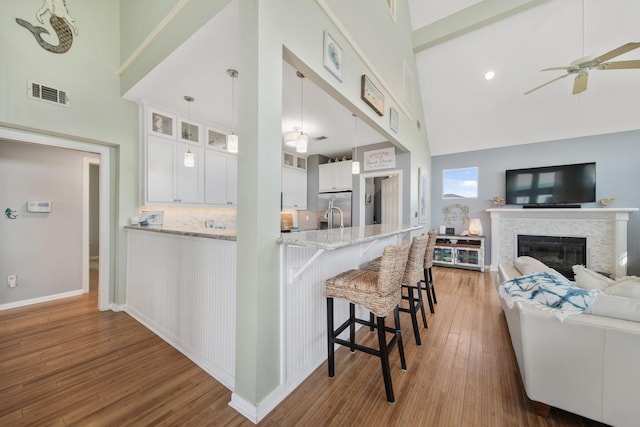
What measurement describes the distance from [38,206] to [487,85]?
290 inches

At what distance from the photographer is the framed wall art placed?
267cm

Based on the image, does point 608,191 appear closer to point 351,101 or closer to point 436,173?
point 436,173

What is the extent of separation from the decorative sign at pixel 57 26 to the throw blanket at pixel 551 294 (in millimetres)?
4933

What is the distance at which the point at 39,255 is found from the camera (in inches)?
127

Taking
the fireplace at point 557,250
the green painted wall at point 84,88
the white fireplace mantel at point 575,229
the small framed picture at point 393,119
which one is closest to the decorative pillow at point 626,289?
the small framed picture at point 393,119

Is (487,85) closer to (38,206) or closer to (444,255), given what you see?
(444,255)

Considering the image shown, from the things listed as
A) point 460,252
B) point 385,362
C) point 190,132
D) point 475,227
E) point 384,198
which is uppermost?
point 190,132

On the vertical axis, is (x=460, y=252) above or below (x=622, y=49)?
below

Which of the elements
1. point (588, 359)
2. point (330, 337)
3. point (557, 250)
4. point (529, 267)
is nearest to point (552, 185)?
point (557, 250)

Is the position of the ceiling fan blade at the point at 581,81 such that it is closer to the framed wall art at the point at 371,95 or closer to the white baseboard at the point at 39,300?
the framed wall art at the point at 371,95

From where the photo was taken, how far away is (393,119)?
11.7ft

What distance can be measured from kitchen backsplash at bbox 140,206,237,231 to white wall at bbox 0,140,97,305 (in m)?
1.23

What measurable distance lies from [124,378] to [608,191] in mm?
7518

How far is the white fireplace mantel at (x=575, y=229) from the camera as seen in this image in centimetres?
420
